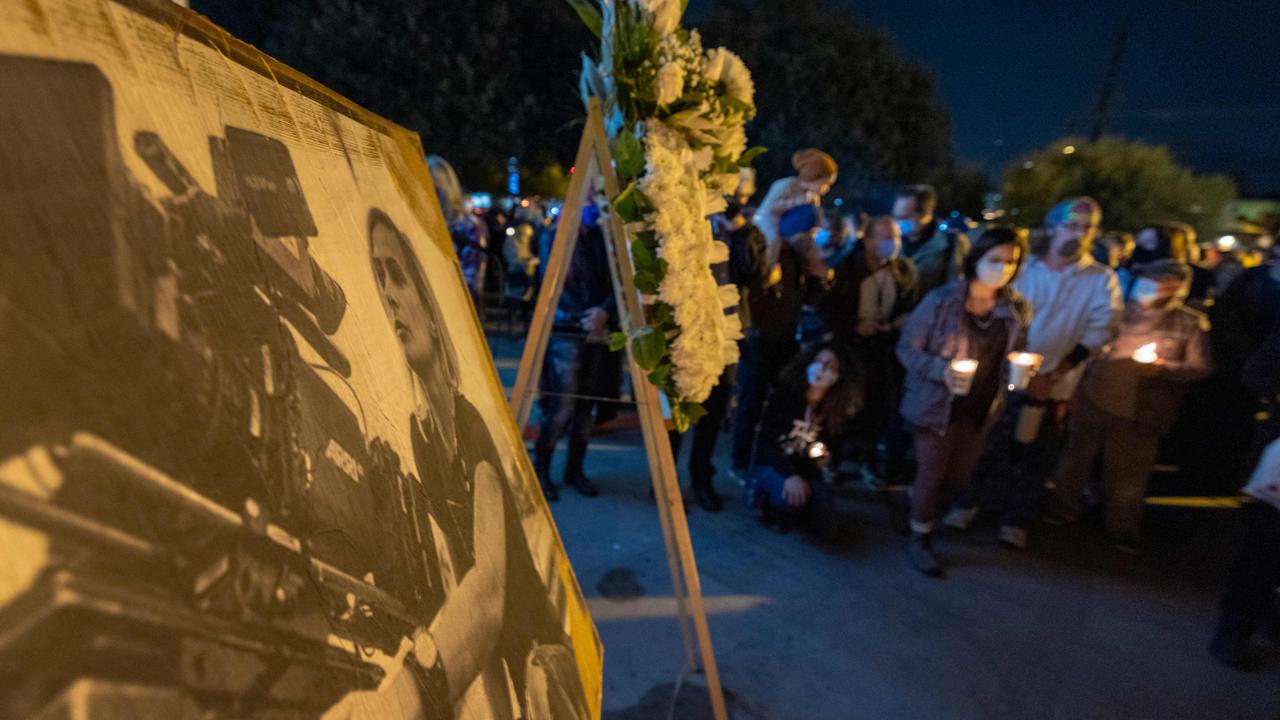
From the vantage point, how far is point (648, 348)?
6.51 feet

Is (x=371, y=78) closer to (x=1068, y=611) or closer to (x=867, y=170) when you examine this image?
(x=867, y=170)

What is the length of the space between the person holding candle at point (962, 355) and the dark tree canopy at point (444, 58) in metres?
8.99

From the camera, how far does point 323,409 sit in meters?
0.77

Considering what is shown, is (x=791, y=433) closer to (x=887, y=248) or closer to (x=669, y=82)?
(x=887, y=248)

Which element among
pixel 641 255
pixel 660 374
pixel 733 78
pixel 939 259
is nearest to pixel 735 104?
pixel 733 78

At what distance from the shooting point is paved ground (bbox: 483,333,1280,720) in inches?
107

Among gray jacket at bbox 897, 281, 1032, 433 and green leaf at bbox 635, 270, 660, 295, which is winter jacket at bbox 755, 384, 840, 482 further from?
green leaf at bbox 635, 270, 660, 295

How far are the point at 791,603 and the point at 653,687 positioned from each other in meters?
0.98

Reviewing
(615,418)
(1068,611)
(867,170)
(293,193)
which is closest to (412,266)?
(293,193)

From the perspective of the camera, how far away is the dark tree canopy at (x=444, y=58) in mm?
10672

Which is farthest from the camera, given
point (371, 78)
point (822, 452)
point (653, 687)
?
point (371, 78)

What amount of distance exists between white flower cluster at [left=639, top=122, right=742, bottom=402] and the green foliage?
17.4m

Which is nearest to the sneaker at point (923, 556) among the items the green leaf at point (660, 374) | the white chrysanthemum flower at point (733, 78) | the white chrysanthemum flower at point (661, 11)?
the green leaf at point (660, 374)

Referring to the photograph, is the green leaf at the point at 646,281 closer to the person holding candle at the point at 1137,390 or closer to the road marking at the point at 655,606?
the road marking at the point at 655,606
